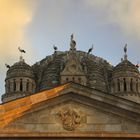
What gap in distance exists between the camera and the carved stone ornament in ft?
110

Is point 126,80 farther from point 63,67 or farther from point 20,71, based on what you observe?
point 20,71

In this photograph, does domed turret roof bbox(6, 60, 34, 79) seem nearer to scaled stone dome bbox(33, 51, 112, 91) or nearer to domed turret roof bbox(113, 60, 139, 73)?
scaled stone dome bbox(33, 51, 112, 91)

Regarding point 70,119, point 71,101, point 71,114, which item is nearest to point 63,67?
point 71,101

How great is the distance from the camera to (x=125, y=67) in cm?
11950

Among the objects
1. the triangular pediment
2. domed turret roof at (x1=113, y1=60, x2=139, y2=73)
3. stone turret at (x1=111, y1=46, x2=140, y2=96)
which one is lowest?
the triangular pediment

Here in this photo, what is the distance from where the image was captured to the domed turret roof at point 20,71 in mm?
119125

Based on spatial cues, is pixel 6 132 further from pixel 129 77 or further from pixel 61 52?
pixel 61 52

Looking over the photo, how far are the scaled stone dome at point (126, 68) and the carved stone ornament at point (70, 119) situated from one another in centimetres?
8569

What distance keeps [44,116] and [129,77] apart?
86.1m

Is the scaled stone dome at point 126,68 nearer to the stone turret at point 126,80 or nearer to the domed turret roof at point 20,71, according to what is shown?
the stone turret at point 126,80

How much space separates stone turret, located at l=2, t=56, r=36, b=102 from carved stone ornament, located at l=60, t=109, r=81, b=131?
83357 mm

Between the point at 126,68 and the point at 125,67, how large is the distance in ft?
1.03

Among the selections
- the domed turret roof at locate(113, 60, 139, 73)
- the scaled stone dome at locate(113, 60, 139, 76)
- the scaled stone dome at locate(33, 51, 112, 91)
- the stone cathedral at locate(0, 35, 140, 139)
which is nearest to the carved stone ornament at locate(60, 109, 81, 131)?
the stone cathedral at locate(0, 35, 140, 139)

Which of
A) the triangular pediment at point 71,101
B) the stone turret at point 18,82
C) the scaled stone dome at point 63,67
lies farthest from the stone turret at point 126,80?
the triangular pediment at point 71,101
